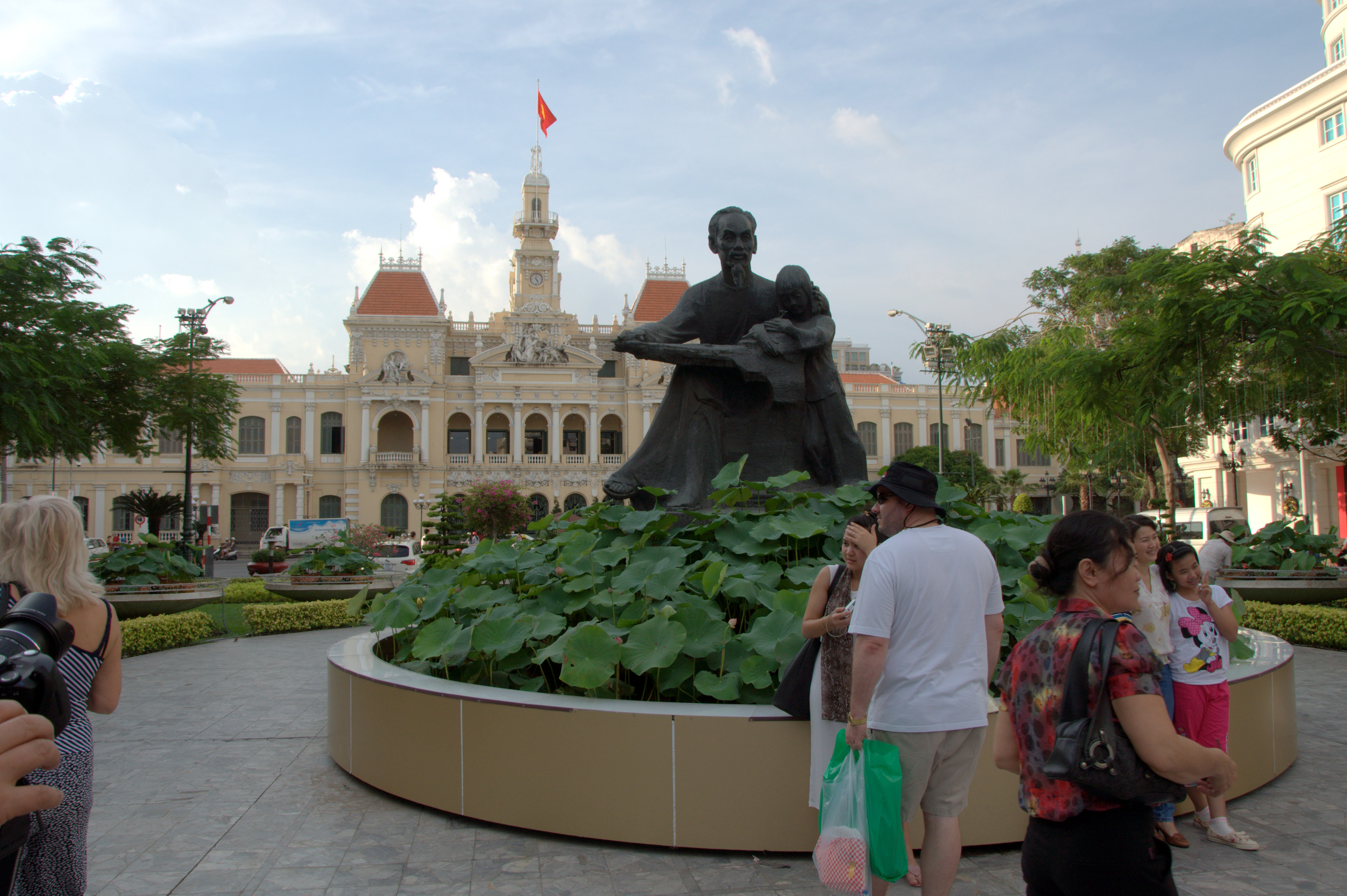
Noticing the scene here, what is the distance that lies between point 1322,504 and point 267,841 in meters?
26.9

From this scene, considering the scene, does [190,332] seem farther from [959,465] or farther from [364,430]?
[959,465]

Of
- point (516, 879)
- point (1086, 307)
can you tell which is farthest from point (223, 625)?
point (1086, 307)

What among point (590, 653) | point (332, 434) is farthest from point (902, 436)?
→ point (590, 653)

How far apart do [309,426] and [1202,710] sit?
150 feet

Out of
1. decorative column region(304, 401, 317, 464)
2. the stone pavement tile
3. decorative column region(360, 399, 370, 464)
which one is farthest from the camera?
decorative column region(304, 401, 317, 464)

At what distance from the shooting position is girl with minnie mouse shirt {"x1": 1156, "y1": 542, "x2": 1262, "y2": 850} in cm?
304

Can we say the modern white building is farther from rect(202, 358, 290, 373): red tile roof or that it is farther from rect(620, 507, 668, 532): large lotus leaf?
rect(202, 358, 290, 373): red tile roof

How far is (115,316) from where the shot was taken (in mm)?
15320

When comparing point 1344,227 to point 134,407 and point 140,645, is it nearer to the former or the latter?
point 140,645

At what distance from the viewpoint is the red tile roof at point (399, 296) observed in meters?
46.2

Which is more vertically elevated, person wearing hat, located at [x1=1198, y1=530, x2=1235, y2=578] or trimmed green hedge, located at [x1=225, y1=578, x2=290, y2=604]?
person wearing hat, located at [x1=1198, y1=530, x2=1235, y2=578]

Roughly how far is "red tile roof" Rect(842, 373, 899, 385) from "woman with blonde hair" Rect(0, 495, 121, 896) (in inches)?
1917

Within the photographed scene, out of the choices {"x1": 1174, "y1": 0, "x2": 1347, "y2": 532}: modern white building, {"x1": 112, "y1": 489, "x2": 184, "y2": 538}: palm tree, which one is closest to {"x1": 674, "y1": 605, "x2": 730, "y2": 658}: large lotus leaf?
{"x1": 112, "y1": 489, "x2": 184, "y2": 538}: palm tree

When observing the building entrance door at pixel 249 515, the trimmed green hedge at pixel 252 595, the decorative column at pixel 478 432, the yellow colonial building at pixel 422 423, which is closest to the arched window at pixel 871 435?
the yellow colonial building at pixel 422 423
